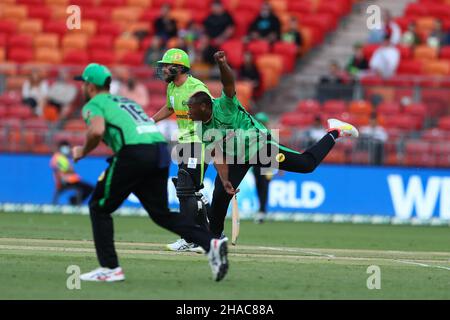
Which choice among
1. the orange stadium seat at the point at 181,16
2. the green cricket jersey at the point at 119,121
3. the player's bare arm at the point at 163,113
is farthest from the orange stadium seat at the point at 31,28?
the green cricket jersey at the point at 119,121

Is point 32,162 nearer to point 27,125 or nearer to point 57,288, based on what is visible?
point 27,125

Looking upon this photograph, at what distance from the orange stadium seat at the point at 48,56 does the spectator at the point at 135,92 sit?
3.52 metres

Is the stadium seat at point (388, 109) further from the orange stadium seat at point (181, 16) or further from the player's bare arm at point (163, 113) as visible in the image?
the player's bare arm at point (163, 113)

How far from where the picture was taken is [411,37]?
27609 mm

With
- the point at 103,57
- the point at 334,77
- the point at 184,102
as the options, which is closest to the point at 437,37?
the point at 334,77

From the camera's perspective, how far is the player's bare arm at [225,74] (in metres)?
12.7

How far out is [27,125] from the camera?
25453mm

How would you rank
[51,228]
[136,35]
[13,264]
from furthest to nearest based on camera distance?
[136,35] → [51,228] → [13,264]

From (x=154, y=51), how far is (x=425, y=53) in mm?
6772

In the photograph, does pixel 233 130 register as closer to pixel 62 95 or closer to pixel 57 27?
pixel 62 95
